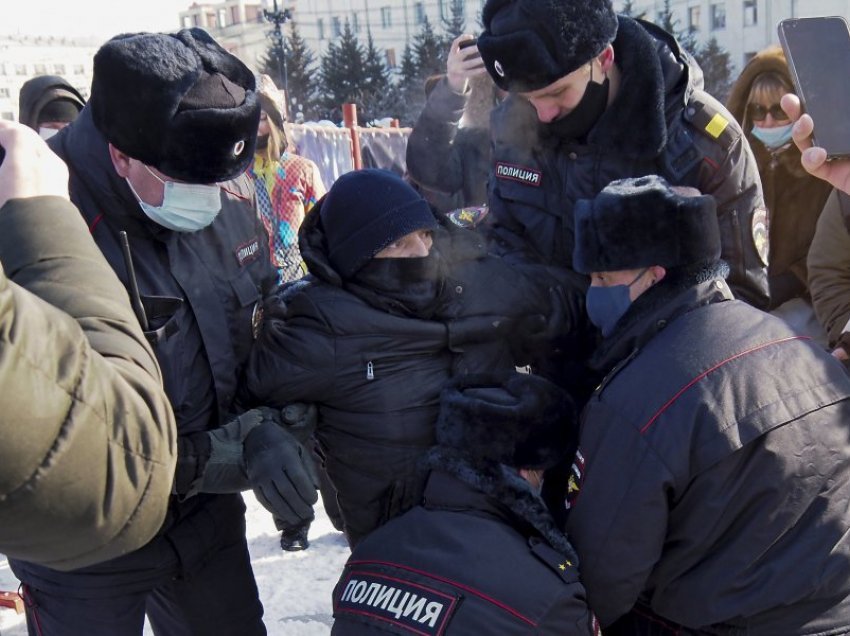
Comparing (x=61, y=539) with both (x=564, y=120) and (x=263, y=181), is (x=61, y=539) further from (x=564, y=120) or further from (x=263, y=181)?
(x=263, y=181)

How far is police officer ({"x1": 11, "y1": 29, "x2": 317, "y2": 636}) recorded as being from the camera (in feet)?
5.54

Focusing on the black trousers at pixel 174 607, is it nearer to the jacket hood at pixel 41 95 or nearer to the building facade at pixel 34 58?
the jacket hood at pixel 41 95

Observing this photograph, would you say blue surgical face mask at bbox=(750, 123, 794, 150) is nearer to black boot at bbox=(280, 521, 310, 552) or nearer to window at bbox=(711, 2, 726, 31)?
black boot at bbox=(280, 521, 310, 552)

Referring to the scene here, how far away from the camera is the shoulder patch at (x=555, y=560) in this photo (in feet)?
4.82

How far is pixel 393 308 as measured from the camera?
6.27 feet

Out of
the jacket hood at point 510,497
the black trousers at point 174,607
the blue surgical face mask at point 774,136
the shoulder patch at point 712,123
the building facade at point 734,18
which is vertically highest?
the shoulder patch at point 712,123

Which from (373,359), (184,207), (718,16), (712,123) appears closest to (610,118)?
(712,123)

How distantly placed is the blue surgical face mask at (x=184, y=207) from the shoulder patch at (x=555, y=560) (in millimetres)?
1015

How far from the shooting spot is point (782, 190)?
3.14 meters

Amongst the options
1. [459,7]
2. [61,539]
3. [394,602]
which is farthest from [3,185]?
[459,7]

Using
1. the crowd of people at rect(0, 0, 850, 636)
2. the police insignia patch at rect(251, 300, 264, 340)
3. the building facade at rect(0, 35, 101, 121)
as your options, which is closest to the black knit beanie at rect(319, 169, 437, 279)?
the crowd of people at rect(0, 0, 850, 636)

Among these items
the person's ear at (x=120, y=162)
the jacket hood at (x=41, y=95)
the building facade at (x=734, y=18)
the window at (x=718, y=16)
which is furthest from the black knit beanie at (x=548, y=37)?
the window at (x=718, y=16)

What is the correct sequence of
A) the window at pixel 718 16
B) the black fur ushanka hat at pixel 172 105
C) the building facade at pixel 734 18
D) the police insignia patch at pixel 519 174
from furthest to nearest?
1. the window at pixel 718 16
2. the building facade at pixel 734 18
3. the police insignia patch at pixel 519 174
4. the black fur ushanka hat at pixel 172 105

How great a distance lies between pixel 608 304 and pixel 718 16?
40.0 metres
